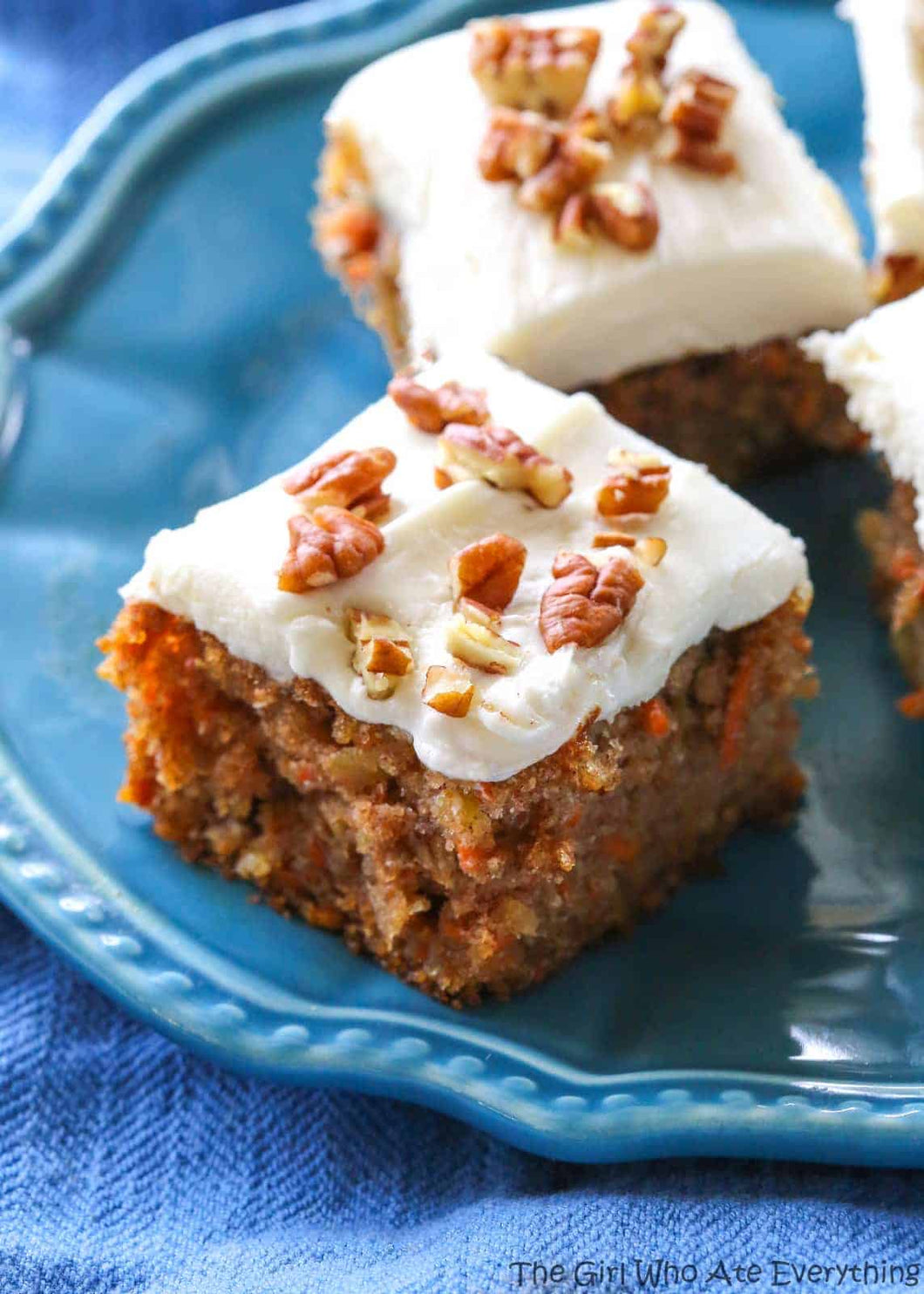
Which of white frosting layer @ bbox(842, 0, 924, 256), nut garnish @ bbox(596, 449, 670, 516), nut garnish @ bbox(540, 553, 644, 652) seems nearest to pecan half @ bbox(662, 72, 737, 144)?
white frosting layer @ bbox(842, 0, 924, 256)

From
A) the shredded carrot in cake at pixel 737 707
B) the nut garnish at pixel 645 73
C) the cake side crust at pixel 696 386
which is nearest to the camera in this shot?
the shredded carrot in cake at pixel 737 707

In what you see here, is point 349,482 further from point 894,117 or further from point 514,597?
point 894,117

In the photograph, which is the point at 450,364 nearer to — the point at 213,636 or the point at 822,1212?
the point at 213,636

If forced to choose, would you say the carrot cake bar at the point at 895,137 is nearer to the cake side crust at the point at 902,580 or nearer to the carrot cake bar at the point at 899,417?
the carrot cake bar at the point at 899,417

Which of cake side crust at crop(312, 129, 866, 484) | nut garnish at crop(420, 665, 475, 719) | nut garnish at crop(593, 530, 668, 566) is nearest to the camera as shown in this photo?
nut garnish at crop(420, 665, 475, 719)

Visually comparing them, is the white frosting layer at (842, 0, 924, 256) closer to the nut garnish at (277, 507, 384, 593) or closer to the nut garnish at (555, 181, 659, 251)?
the nut garnish at (555, 181, 659, 251)

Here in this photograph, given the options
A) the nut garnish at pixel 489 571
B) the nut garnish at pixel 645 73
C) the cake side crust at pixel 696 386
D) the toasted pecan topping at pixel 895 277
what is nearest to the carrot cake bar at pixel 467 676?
the nut garnish at pixel 489 571
